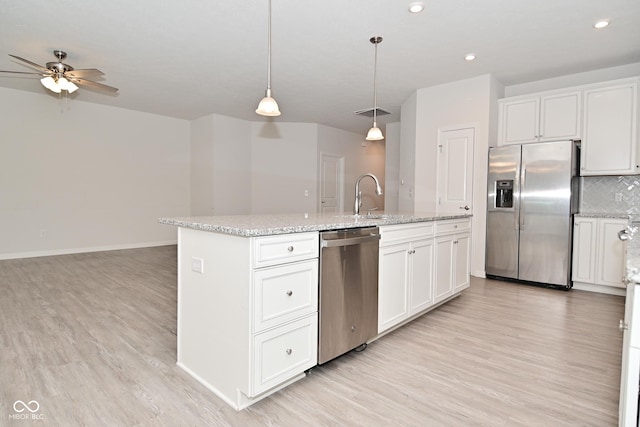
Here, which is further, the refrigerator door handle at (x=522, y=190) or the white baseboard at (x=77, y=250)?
the white baseboard at (x=77, y=250)

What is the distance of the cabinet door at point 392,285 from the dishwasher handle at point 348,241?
7.1 inches

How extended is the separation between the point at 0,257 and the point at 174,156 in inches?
128

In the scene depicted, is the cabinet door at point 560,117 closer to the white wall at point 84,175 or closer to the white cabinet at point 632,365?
the white cabinet at point 632,365

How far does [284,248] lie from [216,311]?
0.51 metres

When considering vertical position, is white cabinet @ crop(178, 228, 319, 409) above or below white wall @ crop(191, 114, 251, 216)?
below

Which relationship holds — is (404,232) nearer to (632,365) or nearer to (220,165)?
(632,365)

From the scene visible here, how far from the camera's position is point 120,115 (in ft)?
20.4

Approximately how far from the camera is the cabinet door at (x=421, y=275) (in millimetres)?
2633

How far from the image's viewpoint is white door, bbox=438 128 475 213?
4.60m

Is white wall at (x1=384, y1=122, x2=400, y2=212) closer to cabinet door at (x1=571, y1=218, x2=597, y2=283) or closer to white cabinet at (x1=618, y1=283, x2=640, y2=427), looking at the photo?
cabinet door at (x1=571, y1=218, x2=597, y2=283)

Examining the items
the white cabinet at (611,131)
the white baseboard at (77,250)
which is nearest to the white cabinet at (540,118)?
the white cabinet at (611,131)

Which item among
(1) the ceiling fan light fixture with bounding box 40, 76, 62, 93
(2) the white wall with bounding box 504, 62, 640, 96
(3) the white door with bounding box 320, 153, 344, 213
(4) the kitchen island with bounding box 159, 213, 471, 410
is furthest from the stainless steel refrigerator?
(1) the ceiling fan light fixture with bounding box 40, 76, 62, 93

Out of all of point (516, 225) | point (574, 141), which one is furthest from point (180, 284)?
point (574, 141)

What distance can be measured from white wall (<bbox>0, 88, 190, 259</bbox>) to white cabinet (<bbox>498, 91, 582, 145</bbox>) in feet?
19.8
